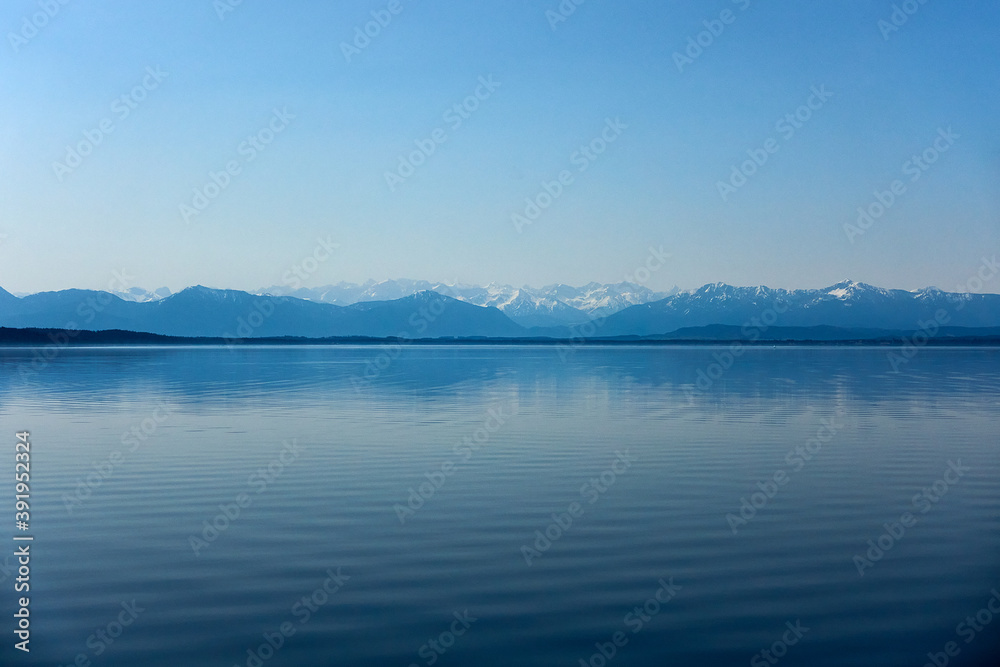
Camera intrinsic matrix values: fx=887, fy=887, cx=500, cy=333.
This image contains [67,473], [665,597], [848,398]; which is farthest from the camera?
[848,398]

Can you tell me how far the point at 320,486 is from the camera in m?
21.9

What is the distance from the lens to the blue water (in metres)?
11.1

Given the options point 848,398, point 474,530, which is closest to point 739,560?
point 474,530

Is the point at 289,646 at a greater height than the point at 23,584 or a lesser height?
lesser

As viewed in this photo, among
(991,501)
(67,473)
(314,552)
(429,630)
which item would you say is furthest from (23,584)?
(991,501)

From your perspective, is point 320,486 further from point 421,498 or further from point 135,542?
point 135,542

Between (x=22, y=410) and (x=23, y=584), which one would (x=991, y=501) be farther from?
(x=22, y=410)

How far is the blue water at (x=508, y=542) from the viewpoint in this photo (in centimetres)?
1112

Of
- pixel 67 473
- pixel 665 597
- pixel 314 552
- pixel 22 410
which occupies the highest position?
pixel 22 410

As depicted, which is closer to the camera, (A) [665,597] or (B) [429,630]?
(B) [429,630]

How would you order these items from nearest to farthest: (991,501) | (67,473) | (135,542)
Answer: (135,542), (991,501), (67,473)

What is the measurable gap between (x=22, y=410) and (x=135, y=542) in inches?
1146

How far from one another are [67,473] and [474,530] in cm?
1287

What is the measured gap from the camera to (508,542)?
16047mm
